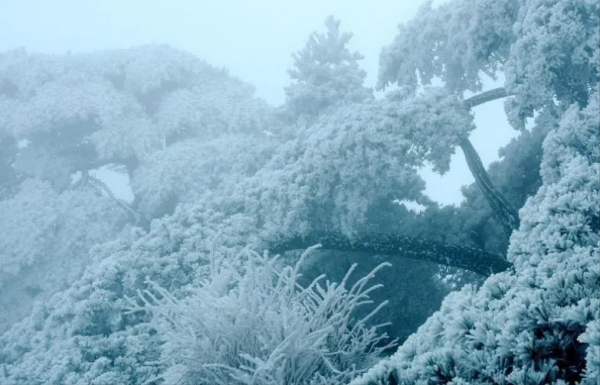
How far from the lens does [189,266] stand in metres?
6.20

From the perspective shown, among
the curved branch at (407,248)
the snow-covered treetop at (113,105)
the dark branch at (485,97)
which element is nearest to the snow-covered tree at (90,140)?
the snow-covered treetop at (113,105)

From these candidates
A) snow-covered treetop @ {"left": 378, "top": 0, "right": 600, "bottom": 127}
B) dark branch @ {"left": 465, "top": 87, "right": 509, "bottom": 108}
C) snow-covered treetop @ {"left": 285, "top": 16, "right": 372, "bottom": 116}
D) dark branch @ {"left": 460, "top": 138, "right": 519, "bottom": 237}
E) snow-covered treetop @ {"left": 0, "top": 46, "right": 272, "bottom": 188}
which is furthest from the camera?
snow-covered treetop @ {"left": 0, "top": 46, "right": 272, "bottom": 188}

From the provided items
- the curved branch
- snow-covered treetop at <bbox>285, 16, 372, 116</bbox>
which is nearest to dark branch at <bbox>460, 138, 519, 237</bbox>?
the curved branch

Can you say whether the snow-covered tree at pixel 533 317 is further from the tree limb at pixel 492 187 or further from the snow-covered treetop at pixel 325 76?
the snow-covered treetop at pixel 325 76

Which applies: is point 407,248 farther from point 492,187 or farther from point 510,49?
point 510,49

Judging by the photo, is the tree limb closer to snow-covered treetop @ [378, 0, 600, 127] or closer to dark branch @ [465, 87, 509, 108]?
dark branch @ [465, 87, 509, 108]

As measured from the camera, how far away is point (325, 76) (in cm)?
1028

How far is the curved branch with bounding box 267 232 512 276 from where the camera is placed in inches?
251

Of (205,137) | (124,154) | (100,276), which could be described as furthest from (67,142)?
(100,276)

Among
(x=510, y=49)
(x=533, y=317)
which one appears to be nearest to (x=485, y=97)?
(x=510, y=49)

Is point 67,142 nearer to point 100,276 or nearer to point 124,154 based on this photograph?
point 124,154

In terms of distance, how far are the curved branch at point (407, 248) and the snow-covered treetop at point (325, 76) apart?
3.71 meters

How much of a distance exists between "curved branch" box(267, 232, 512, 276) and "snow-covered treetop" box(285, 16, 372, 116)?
3705mm

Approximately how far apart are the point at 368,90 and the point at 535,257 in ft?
27.6
